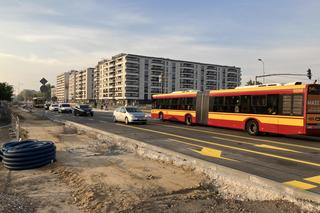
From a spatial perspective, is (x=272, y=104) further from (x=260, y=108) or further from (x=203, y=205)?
(x=203, y=205)

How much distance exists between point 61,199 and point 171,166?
4026mm

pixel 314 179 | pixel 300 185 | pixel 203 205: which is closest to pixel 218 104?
pixel 314 179

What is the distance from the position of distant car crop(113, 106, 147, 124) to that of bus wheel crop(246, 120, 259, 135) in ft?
34.5

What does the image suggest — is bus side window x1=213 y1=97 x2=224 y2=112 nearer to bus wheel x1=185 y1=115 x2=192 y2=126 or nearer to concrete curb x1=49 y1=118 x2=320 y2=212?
bus wheel x1=185 y1=115 x2=192 y2=126

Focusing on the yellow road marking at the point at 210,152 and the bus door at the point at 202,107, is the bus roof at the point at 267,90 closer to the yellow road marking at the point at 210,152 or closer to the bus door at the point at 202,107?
the bus door at the point at 202,107

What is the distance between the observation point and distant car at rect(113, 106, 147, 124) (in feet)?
95.6

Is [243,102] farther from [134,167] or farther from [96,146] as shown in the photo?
[134,167]

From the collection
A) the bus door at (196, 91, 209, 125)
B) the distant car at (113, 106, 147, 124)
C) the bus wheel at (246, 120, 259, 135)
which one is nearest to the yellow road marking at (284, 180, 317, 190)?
the bus wheel at (246, 120, 259, 135)

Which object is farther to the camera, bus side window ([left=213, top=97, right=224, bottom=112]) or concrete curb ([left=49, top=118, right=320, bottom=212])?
bus side window ([left=213, top=97, right=224, bottom=112])

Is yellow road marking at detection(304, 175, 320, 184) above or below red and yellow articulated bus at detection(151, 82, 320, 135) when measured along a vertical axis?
below

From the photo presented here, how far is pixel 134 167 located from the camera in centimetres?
1026

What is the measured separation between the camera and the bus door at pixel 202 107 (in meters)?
25.5

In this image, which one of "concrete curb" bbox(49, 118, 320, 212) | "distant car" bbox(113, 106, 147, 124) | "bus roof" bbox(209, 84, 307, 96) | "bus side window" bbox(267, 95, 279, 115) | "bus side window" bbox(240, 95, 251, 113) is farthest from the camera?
"distant car" bbox(113, 106, 147, 124)

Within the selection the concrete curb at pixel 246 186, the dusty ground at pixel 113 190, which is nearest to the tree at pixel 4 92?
the dusty ground at pixel 113 190
